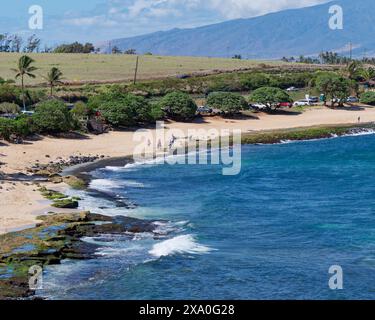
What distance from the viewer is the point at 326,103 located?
10694cm

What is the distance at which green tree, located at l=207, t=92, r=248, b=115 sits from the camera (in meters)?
89.6

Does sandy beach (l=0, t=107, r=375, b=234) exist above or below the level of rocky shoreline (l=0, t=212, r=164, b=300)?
above

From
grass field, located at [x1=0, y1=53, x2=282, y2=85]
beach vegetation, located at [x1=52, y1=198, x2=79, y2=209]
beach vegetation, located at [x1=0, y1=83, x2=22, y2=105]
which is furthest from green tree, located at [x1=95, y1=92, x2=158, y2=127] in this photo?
beach vegetation, located at [x1=52, y1=198, x2=79, y2=209]

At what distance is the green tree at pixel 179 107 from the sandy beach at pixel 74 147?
1.61 meters

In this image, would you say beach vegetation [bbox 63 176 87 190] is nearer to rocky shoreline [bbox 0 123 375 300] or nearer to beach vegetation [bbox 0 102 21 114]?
rocky shoreline [bbox 0 123 375 300]

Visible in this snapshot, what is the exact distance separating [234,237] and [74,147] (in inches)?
1387

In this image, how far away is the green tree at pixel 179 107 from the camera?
85.2 m

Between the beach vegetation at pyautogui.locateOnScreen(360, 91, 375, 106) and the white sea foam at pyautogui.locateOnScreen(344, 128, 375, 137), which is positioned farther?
the beach vegetation at pyautogui.locateOnScreen(360, 91, 375, 106)

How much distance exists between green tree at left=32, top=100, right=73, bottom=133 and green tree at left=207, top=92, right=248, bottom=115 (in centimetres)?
2517

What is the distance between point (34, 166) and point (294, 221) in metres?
25.7

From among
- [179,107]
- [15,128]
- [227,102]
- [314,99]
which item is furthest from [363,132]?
[15,128]

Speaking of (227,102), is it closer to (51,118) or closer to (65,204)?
(51,118)

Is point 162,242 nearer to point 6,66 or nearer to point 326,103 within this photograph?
point 326,103
